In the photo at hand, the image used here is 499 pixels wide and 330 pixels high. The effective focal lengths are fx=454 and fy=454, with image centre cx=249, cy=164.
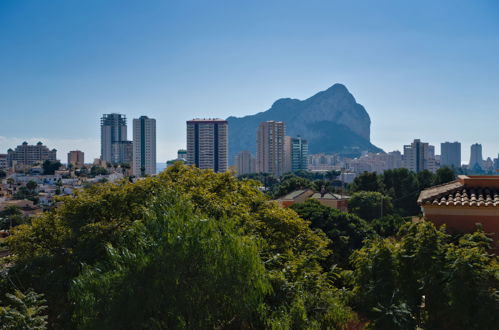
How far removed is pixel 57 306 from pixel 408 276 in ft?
22.2

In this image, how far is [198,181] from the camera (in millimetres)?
11570

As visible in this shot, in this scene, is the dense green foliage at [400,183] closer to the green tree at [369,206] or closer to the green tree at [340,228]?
the green tree at [369,206]

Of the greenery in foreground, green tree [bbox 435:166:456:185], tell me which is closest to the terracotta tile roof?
the greenery in foreground

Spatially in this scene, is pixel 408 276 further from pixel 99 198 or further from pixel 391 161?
pixel 391 161

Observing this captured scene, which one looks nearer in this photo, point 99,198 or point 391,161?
point 99,198

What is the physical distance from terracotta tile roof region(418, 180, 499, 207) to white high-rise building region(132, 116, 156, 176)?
157030 millimetres

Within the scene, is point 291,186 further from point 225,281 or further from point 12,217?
point 225,281

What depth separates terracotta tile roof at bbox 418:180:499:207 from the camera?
9.51 m

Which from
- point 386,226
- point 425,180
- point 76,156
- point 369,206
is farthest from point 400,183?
point 76,156

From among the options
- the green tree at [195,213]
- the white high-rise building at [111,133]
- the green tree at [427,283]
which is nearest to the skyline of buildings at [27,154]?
the white high-rise building at [111,133]

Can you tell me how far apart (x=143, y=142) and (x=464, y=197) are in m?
160

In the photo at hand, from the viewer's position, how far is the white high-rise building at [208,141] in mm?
138750

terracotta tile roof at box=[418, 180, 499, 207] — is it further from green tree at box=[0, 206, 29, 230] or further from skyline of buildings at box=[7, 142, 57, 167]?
skyline of buildings at box=[7, 142, 57, 167]

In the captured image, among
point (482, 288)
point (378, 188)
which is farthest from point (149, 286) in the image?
point (378, 188)
